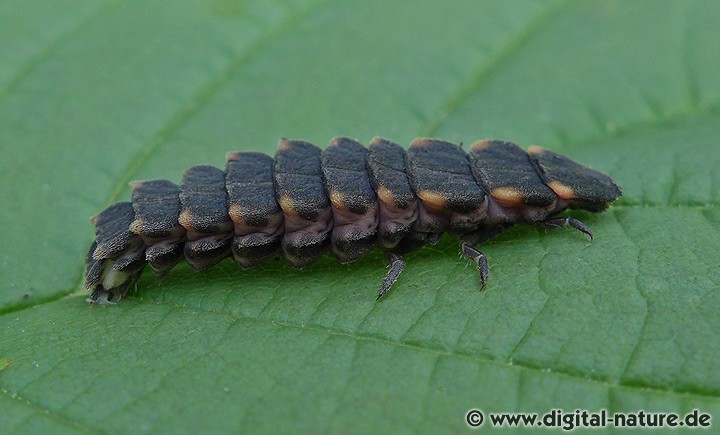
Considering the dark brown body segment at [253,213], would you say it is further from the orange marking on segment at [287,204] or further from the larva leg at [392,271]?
the larva leg at [392,271]

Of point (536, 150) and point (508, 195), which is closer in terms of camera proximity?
point (508, 195)

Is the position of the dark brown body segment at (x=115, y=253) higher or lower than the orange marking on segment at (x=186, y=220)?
lower

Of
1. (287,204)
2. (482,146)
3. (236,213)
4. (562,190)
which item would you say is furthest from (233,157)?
(562,190)

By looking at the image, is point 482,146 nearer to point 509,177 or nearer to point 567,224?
point 509,177

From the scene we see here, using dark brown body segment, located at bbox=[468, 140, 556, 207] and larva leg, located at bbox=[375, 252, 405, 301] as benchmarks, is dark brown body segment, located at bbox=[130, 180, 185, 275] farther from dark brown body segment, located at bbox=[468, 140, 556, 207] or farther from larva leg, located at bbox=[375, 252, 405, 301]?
dark brown body segment, located at bbox=[468, 140, 556, 207]

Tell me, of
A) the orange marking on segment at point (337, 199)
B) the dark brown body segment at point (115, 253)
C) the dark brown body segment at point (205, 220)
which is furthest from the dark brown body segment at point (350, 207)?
the dark brown body segment at point (115, 253)

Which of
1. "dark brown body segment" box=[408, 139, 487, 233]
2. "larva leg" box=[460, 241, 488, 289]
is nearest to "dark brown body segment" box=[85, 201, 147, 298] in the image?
"dark brown body segment" box=[408, 139, 487, 233]

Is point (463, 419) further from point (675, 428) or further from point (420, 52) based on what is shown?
point (420, 52)

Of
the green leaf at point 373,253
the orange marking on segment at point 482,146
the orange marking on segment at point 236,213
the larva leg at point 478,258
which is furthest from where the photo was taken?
the orange marking on segment at point 482,146
